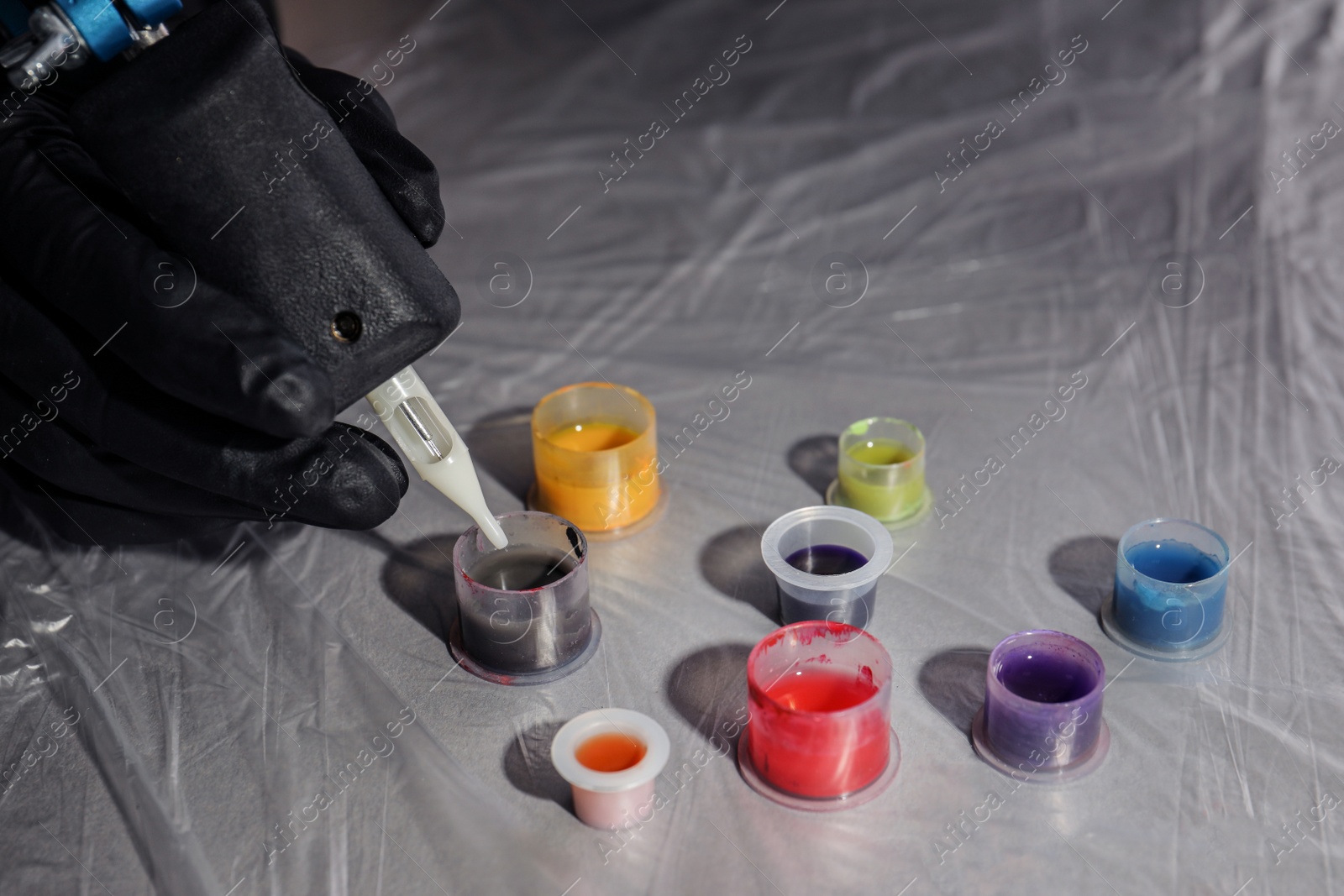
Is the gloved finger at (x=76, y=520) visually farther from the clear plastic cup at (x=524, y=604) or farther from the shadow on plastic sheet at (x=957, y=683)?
the shadow on plastic sheet at (x=957, y=683)

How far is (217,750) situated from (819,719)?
0.56m

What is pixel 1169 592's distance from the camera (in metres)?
1.12

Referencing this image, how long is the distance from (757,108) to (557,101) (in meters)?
0.36

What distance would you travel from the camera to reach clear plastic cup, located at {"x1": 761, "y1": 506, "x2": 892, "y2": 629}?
3.81 feet

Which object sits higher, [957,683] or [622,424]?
[622,424]

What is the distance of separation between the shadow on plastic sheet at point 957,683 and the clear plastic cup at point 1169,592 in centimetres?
14

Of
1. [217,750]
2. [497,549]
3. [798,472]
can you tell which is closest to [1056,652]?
[798,472]

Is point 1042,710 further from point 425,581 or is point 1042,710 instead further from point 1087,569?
point 425,581

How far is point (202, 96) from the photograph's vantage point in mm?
883

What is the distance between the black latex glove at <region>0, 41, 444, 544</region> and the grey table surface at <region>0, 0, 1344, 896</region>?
0.12 meters

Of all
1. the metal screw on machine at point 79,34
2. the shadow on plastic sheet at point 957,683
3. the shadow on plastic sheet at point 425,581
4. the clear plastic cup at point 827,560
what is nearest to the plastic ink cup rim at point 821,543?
the clear plastic cup at point 827,560

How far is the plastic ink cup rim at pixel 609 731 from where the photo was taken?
98 cm

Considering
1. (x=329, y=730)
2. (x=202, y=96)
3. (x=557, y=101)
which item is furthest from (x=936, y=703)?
(x=557, y=101)

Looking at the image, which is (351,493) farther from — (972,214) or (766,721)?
(972,214)
